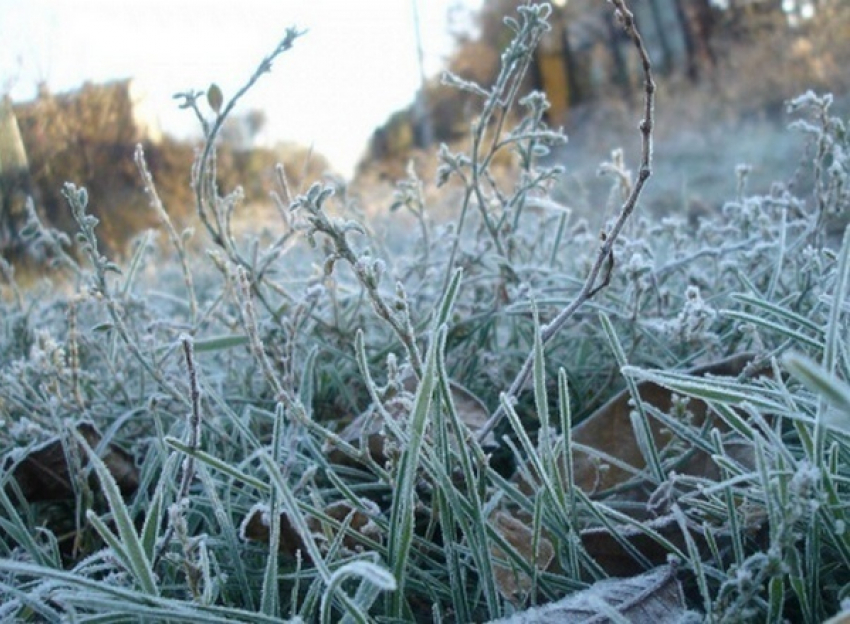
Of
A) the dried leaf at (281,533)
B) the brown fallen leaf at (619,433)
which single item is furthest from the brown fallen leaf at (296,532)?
the brown fallen leaf at (619,433)

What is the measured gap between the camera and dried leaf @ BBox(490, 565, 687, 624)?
48 cm

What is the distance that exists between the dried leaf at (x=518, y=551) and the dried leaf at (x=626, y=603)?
0.05 metres

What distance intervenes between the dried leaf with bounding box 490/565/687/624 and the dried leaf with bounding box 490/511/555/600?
47mm

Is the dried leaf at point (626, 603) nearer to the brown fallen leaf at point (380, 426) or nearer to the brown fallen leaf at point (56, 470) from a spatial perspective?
the brown fallen leaf at point (380, 426)

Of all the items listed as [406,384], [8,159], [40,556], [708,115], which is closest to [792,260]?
[406,384]

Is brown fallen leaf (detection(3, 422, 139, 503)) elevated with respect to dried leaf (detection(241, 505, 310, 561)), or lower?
elevated

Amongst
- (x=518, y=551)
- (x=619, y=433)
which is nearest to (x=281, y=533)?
(x=518, y=551)

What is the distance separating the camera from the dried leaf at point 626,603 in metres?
0.48

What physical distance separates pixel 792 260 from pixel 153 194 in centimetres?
83

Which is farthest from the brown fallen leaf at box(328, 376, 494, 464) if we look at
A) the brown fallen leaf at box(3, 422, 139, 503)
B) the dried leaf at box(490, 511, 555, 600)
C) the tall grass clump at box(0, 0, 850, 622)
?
the brown fallen leaf at box(3, 422, 139, 503)

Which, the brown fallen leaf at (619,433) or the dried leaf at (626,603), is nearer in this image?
the dried leaf at (626,603)

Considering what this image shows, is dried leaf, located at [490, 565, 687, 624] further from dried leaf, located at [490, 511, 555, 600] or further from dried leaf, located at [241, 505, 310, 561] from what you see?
dried leaf, located at [241, 505, 310, 561]

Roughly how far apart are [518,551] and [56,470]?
0.51m

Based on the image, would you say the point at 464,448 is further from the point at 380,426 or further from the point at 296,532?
the point at 380,426
